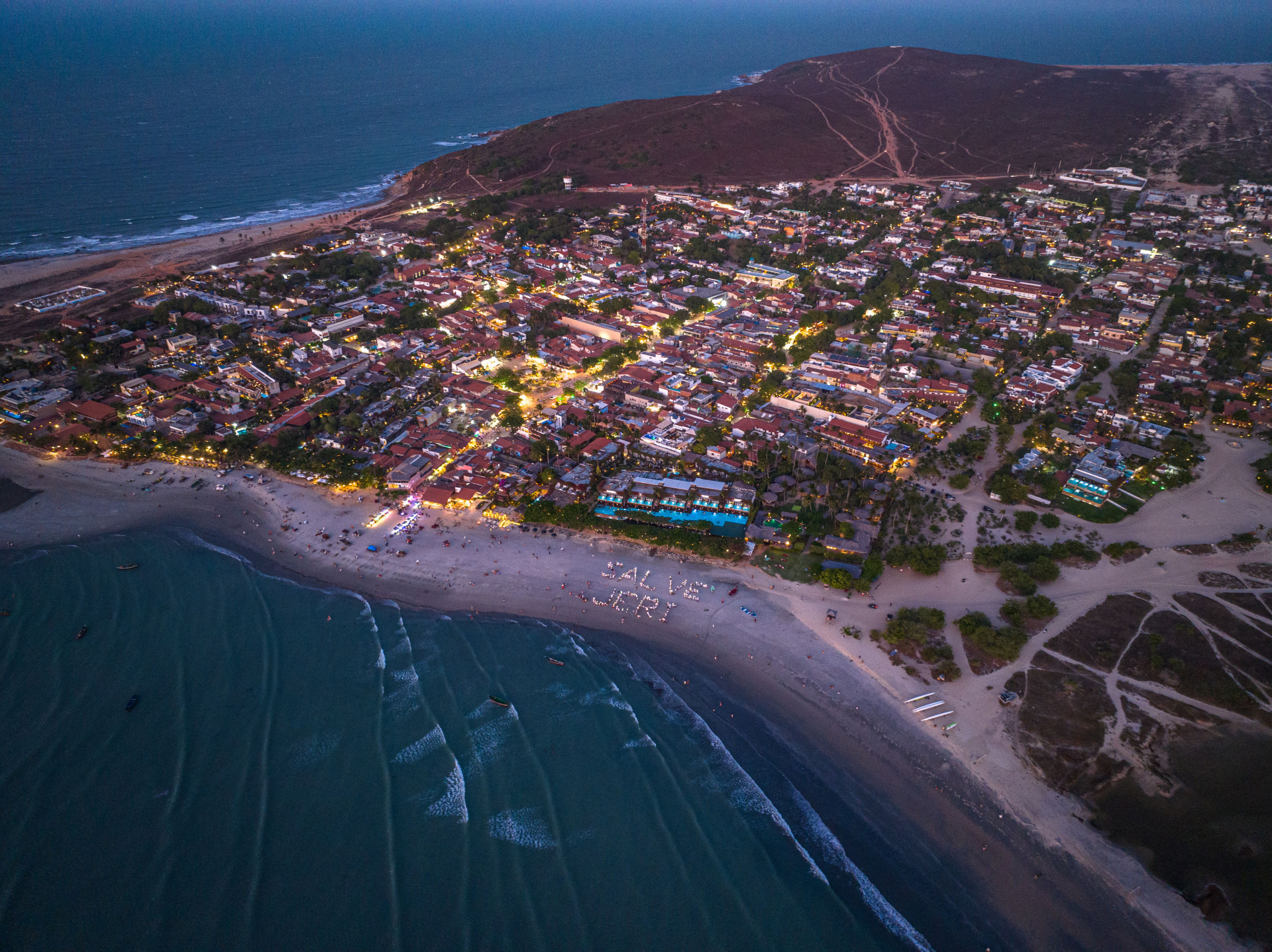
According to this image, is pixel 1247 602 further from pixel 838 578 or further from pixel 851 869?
pixel 851 869

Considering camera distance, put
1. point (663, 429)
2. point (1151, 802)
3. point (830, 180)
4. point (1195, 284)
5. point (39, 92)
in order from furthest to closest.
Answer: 1. point (39, 92)
2. point (830, 180)
3. point (1195, 284)
4. point (663, 429)
5. point (1151, 802)

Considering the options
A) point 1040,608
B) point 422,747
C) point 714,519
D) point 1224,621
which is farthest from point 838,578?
point 422,747

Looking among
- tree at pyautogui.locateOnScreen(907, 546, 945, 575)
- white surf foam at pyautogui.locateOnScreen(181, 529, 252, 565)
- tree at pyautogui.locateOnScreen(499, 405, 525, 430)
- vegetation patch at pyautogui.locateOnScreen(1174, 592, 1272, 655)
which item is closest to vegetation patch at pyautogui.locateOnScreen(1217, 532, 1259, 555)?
vegetation patch at pyautogui.locateOnScreen(1174, 592, 1272, 655)

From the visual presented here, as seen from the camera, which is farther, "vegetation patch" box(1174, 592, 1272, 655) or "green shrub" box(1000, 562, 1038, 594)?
"green shrub" box(1000, 562, 1038, 594)

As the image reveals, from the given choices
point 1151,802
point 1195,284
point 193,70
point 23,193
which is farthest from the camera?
point 193,70

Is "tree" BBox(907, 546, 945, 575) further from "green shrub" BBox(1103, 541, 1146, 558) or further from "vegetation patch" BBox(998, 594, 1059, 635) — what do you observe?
"green shrub" BBox(1103, 541, 1146, 558)

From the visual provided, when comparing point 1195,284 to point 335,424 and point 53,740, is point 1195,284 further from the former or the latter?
point 53,740

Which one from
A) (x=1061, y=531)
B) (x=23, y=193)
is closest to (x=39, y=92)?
(x=23, y=193)
